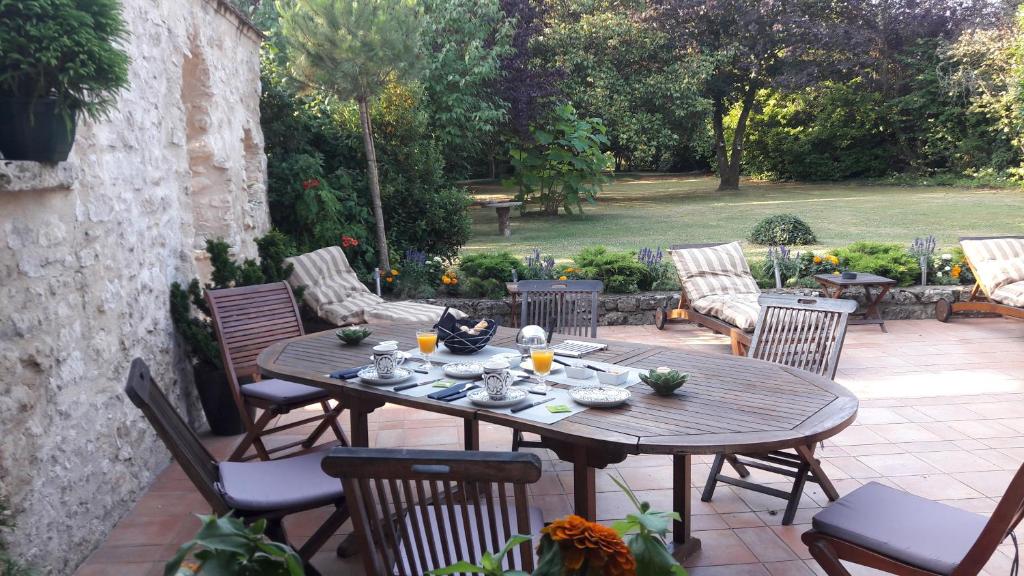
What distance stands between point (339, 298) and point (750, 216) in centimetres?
1120

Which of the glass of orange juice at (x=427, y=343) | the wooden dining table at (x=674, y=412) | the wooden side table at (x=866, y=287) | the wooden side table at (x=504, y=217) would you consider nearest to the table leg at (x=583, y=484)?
the wooden dining table at (x=674, y=412)

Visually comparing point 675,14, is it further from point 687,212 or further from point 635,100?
point 687,212

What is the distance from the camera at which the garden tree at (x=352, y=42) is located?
20.1 feet

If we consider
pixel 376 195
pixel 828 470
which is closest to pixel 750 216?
pixel 376 195

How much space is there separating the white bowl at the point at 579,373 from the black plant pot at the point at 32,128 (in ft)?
6.01

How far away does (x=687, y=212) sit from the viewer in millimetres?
16078

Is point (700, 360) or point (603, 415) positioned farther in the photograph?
point (700, 360)

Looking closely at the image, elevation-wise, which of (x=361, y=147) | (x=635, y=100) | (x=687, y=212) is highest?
(x=635, y=100)

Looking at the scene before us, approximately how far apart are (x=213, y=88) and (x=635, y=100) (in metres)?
13.2

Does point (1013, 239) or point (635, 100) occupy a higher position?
point (635, 100)

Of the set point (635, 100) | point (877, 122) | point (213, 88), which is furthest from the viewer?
point (877, 122)

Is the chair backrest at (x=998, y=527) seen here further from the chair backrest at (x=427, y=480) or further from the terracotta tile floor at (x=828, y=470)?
the chair backrest at (x=427, y=480)

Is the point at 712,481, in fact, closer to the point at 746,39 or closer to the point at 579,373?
the point at 579,373

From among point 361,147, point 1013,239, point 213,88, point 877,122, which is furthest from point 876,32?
point 213,88
